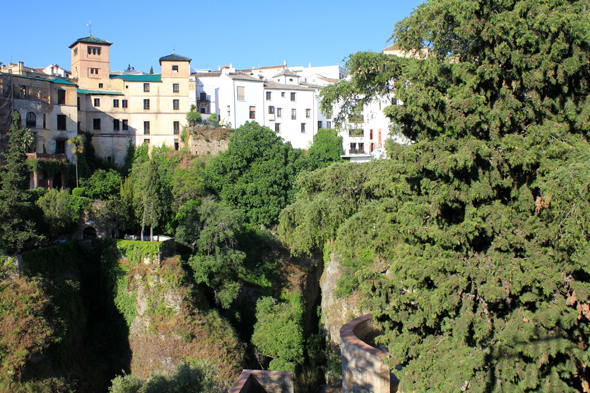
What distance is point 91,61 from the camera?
48.0 meters

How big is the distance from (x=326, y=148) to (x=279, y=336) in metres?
25.8

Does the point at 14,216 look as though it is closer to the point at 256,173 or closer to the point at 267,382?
the point at 267,382

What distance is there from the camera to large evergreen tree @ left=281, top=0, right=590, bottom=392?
804 centimetres

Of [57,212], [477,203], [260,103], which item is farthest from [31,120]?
[477,203]

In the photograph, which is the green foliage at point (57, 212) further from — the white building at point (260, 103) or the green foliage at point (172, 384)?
the white building at point (260, 103)

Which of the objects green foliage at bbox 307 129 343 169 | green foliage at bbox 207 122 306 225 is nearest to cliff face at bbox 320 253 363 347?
green foliage at bbox 207 122 306 225

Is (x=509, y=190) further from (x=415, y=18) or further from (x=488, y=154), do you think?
(x=415, y=18)

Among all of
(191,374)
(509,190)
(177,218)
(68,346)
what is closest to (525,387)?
(509,190)

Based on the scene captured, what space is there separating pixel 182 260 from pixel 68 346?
311 inches

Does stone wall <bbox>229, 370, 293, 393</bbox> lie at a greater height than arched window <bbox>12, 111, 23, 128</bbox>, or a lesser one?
lesser

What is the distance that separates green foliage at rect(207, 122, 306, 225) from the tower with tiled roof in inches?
689

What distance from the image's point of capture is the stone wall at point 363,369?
11.6 metres

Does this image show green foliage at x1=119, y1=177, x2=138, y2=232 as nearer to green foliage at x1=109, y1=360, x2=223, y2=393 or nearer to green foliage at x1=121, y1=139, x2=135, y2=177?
green foliage at x1=121, y1=139, x2=135, y2=177

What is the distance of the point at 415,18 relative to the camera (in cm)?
1282
